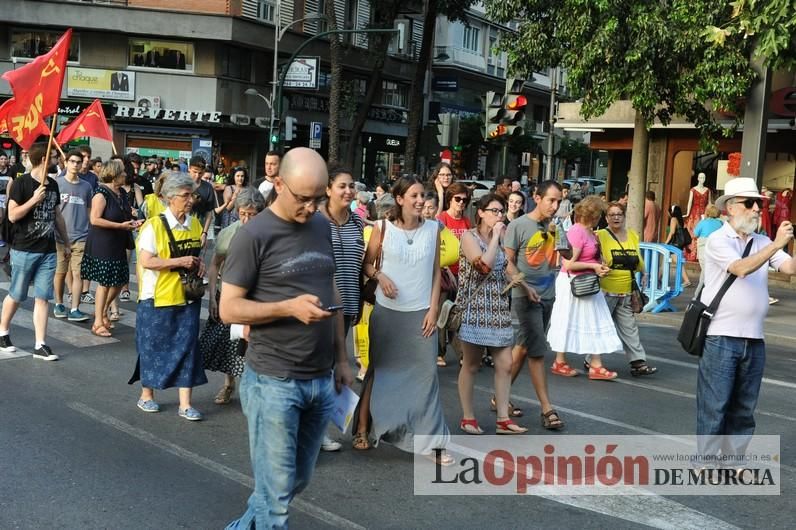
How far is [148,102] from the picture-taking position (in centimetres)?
3722

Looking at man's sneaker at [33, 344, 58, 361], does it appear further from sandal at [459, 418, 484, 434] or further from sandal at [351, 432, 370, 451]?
sandal at [459, 418, 484, 434]

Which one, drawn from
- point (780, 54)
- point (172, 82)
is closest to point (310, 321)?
point (780, 54)

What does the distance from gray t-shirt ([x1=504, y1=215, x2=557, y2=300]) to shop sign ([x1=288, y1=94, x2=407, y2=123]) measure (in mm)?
34720

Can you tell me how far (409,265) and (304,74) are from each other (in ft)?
99.7

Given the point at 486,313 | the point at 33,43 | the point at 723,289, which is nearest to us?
the point at 723,289

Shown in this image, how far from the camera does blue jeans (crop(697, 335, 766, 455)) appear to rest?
564 cm

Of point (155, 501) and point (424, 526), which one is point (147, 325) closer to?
point (155, 501)

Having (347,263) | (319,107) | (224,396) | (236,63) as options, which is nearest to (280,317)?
(347,263)

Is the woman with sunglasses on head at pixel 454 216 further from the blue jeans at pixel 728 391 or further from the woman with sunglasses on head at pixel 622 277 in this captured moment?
the blue jeans at pixel 728 391

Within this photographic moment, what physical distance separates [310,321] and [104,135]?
11386mm

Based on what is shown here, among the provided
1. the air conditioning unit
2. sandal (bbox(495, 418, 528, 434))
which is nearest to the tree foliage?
sandal (bbox(495, 418, 528, 434))

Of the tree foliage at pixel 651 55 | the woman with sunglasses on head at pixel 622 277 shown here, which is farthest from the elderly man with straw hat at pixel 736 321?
the tree foliage at pixel 651 55

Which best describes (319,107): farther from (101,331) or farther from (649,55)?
(101,331)

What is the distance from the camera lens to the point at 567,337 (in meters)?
8.88
